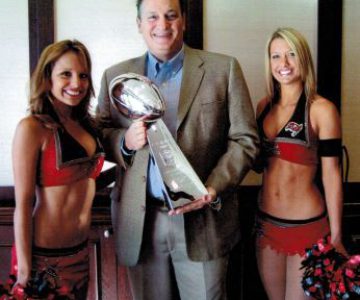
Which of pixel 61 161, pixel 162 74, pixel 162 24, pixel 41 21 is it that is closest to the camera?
pixel 61 161

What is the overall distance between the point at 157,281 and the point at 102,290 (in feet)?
1.99

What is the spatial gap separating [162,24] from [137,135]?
17.3 inches

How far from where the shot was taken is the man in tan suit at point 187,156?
1.73 meters

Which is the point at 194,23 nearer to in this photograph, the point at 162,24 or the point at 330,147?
the point at 162,24

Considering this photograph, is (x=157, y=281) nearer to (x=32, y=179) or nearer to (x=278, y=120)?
(x=32, y=179)

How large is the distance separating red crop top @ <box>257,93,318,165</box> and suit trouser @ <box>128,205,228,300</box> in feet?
1.65

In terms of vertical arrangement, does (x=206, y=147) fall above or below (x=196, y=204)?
above

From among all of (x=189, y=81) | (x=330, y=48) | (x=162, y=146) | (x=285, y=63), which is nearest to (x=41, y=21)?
(x=189, y=81)

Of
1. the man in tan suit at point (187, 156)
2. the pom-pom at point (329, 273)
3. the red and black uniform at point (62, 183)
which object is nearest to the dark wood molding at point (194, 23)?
the man in tan suit at point (187, 156)

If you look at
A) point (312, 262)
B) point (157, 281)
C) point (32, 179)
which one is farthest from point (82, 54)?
point (312, 262)

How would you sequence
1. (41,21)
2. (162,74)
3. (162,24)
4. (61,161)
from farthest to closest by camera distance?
(41,21)
(162,74)
(162,24)
(61,161)

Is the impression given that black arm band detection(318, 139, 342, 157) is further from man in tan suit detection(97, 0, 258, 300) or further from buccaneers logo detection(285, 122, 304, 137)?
man in tan suit detection(97, 0, 258, 300)

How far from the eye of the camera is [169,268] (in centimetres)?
185

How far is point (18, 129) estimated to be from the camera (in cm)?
152
